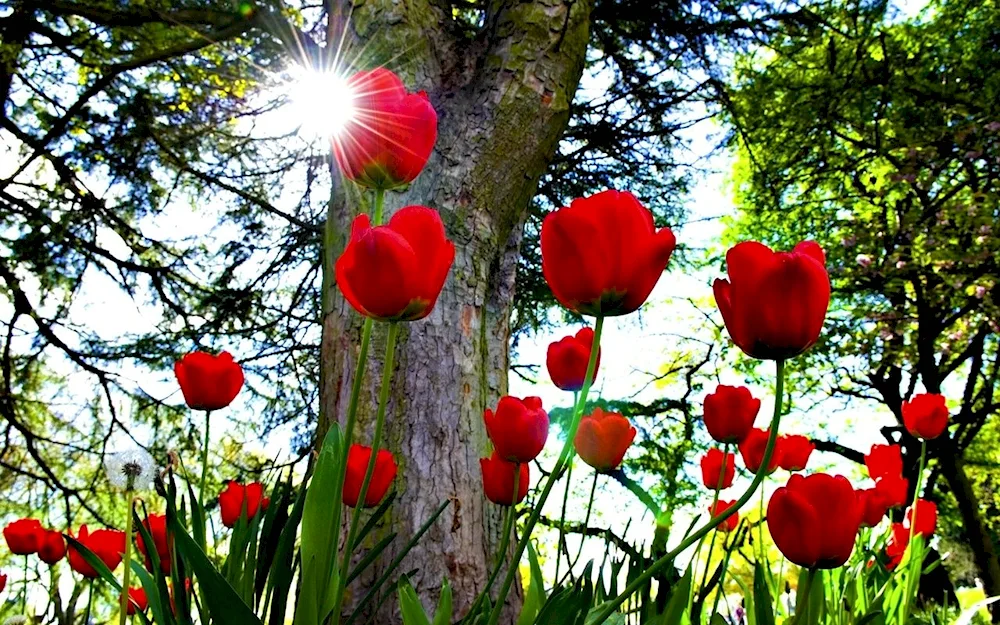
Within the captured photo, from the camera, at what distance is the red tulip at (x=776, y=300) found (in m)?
0.62

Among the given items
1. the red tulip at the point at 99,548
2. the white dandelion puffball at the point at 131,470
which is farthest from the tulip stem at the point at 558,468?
the red tulip at the point at 99,548

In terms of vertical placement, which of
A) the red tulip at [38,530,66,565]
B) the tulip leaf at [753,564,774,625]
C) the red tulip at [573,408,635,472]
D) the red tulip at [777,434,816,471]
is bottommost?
the tulip leaf at [753,564,774,625]

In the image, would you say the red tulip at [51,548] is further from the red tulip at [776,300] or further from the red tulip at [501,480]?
the red tulip at [776,300]

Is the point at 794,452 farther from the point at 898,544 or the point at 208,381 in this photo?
the point at 208,381

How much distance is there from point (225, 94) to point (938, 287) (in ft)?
20.1

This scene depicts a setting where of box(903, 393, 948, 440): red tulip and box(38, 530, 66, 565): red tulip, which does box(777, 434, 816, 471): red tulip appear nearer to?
box(903, 393, 948, 440): red tulip

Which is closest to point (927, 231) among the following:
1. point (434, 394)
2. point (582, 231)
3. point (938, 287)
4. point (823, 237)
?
point (938, 287)

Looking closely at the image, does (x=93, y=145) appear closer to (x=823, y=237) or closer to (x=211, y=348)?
(x=211, y=348)

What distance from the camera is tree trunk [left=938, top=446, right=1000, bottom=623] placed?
22.4 feet

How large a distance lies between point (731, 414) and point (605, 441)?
20cm

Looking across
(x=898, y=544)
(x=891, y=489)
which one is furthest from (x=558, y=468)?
(x=898, y=544)

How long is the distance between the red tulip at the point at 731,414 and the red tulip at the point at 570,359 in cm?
22

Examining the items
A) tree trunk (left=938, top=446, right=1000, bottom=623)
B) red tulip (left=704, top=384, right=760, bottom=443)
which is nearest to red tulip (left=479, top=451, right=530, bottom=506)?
red tulip (left=704, top=384, right=760, bottom=443)

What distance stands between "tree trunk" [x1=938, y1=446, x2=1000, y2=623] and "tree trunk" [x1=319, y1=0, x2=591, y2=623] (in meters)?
6.28
